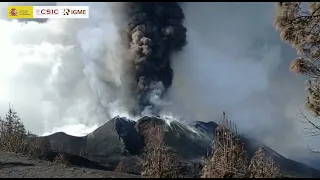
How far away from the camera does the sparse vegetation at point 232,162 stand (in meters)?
7.46

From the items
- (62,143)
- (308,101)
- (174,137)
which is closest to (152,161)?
(308,101)

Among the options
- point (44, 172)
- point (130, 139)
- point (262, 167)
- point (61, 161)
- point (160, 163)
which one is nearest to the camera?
point (262, 167)

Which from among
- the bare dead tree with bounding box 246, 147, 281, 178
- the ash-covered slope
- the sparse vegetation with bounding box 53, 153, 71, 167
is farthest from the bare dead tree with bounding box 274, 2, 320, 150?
the ash-covered slope

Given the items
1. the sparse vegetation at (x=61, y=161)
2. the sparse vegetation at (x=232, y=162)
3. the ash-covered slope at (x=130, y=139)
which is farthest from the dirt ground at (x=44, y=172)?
the ash-covered slope at (x=130, y=139)

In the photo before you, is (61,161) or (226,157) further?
(61,161)

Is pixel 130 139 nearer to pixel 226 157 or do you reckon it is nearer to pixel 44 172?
pixel 44 172

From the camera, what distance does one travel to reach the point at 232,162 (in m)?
7.81

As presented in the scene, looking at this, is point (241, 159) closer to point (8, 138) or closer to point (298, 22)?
point (298, 22)

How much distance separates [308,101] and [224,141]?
306 cm

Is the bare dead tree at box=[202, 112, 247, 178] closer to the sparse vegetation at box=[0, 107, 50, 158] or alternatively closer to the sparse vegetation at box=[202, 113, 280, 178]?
the sparse vegetation at box=[202, 113, 280, 178]

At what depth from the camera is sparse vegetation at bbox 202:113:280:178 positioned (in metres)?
7.46

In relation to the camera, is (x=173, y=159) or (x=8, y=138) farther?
(x=8, y=138)

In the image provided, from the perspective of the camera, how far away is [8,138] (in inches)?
785

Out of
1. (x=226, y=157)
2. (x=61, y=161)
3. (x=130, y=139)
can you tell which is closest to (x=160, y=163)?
(x=226, y=157)
